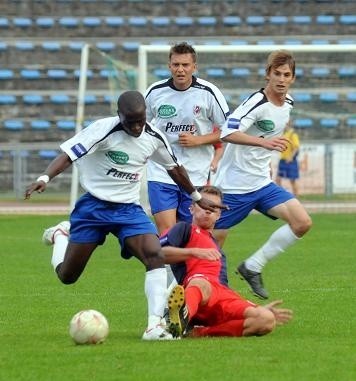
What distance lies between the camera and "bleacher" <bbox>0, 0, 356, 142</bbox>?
32.2 metres

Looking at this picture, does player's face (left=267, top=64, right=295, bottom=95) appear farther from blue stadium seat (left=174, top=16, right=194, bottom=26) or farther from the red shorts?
blue stadium seat (left=174, top=16, right=194, bottom=26)

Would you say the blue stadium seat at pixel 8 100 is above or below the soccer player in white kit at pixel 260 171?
above

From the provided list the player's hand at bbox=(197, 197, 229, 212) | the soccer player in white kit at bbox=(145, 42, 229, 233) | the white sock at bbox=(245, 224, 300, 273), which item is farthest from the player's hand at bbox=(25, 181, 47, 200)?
the white sock at bbox=(245, 224, 300, 273)

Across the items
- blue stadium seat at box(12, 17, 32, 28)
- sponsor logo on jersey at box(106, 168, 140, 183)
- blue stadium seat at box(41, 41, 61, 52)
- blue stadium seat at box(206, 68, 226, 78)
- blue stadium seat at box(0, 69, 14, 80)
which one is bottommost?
sponsor logo on jersey at box(106, 168, 140, 183)

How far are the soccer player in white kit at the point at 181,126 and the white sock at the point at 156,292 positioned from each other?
110 inches

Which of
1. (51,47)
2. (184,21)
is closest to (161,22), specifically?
(184,21)

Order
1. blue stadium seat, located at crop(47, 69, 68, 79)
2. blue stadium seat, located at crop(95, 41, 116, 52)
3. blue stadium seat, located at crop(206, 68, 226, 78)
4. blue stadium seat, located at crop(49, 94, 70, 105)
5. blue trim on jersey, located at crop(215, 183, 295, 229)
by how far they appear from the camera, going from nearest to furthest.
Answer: blue trim on jersey, located at crop(215, 183, 295, 229) < blue stadium seat, located at crop(206, 68, 226, 78) < blue stadium seat, located at crop(49, 94, 70, 105) < blue stadium seat, located at crop(47, 69, 68, 79) < blue stadium seat, located at crop(95, 41, 116, 52)

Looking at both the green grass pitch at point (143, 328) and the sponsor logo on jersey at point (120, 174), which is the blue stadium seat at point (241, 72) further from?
the sponsor logo on jersey at point (120, 174)

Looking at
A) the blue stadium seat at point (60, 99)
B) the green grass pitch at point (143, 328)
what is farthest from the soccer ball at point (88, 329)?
the blue stadium seat at point (60, 99)

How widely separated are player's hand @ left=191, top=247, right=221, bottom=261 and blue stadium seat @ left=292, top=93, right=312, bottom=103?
2063 cm

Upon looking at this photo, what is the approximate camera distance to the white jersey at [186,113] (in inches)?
447

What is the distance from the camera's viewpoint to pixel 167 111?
11352mm

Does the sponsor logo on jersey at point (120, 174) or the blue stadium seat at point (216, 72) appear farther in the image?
the blue stadium seat at point (216, 72)

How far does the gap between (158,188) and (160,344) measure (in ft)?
11.8
